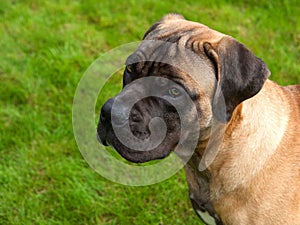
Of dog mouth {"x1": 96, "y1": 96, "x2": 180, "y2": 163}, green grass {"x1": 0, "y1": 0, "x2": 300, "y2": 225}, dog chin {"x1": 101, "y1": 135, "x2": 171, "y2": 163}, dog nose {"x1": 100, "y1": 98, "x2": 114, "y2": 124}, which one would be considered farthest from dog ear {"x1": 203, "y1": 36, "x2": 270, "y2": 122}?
green grass {"x1": 0, "y1": 0, "x2": 300, "y2": 225}

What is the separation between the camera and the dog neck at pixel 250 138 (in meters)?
2.88

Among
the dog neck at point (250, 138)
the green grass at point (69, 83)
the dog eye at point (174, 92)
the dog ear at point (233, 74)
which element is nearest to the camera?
the dog ear at point (233, 74)

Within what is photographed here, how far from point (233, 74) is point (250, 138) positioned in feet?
1.35

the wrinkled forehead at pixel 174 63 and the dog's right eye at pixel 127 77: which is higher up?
the wrinkled forehead at pixel 174 63

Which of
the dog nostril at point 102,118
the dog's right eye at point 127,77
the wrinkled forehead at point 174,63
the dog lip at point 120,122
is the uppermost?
the wrinkled forehead at point 174,63

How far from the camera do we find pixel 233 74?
2668 millimetres

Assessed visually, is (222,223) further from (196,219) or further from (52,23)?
(52,23)

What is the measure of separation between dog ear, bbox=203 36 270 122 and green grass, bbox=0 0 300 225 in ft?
4.78

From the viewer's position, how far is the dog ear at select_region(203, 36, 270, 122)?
8.68 ft

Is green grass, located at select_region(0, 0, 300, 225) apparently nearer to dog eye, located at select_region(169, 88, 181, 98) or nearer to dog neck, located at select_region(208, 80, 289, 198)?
dog neck, located at select_region(208, 80, 289, 198)

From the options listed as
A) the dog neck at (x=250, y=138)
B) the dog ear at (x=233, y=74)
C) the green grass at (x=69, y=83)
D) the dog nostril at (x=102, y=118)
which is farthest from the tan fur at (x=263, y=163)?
the green grass at (x=69, y=83)

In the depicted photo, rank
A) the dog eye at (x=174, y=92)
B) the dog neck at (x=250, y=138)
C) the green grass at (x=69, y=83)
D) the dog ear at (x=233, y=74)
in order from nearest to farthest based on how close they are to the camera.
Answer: the dog ear at (x=233, y=74)
the dog eye at (x=174, y=92)
the dog neck at (x=250, y=138)
the green grass at (x=69, y=83)

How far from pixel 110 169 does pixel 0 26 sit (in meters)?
2.23

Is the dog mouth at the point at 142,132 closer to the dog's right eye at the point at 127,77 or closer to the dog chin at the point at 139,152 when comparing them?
the dog chin at the point at 139,152
